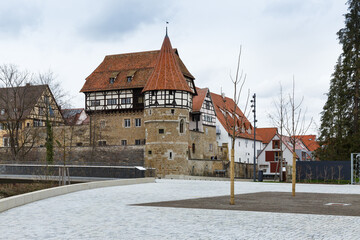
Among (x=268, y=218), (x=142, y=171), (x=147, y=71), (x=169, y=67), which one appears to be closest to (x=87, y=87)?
(x=147, y=71)

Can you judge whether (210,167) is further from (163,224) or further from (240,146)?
(163,224)

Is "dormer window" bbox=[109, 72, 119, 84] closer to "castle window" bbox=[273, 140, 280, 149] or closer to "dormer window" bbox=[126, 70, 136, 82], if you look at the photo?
"dormer window" bbox=[126, 70, 136, 82]

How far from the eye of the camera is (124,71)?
208 ft

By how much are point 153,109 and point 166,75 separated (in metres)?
4.12

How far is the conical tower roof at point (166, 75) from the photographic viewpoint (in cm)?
5566

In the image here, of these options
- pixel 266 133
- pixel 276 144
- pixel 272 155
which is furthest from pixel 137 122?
pixel 266 133

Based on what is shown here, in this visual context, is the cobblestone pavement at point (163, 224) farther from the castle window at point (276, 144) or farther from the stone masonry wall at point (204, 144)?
the castle window at point (276, 144)

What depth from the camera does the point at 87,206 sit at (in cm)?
1523

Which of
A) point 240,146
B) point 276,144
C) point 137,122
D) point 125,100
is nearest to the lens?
point 137,122

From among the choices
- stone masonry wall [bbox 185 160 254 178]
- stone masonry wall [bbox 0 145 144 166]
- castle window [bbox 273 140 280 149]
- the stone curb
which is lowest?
stone masonry wall [bbox 185 160 254 178]

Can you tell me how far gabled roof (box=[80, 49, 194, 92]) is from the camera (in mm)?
61438

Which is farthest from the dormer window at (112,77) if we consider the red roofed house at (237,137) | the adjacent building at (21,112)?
the red roofed house at (237,137)

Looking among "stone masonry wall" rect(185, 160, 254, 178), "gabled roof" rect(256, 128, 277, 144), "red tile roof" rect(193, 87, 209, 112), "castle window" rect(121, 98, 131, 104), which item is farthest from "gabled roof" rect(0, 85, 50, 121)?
"gabled roof" rect(256, 128, 277, 144)

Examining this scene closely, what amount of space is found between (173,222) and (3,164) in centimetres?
4022
